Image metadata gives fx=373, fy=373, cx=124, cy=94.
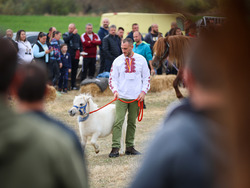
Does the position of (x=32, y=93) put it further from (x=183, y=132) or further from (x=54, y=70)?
(x=54, y=70)

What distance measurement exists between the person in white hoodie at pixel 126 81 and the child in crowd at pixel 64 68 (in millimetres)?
7679

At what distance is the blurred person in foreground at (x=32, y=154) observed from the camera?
4.18ft

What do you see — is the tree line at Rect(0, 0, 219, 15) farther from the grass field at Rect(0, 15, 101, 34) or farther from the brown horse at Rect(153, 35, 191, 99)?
the brown horse at Rect(153, 35, 191, 99)

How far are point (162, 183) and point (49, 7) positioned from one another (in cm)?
77

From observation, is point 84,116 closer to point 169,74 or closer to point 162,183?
point 162,183

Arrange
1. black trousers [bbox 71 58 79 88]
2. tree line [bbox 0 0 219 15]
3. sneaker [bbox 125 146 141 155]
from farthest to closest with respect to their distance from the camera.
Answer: black trousers [bbox 71 58 79 88], sneaker [bbox 125 146 141 155], tree line [bbox 0 0 219 15]

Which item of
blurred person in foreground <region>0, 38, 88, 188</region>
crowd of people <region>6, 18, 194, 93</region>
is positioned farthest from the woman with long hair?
blurred person in foreground <region>0, 38, 88, 188</region>

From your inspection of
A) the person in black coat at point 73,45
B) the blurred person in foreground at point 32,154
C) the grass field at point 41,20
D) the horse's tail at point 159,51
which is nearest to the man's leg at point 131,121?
the horse's tail at point 159,51

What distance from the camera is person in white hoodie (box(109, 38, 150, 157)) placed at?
7.55m

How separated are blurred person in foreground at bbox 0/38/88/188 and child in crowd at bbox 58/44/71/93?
13626 millimetres

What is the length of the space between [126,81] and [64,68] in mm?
8019

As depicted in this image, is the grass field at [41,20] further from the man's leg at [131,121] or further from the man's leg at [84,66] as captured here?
the man's leg at [84,66]

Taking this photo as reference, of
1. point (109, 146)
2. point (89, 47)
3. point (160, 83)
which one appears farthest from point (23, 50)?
point (160, 83)

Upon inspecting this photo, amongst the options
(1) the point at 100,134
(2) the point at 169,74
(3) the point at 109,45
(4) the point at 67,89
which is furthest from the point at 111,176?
(2) the point at 169,74
